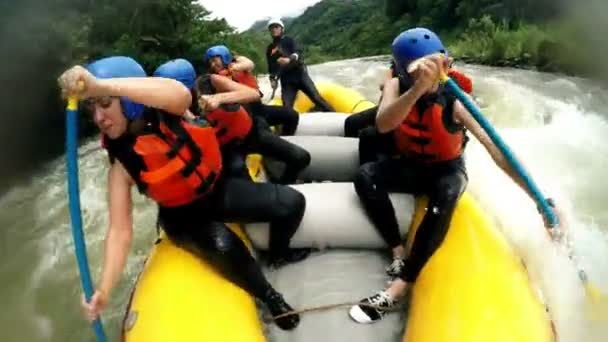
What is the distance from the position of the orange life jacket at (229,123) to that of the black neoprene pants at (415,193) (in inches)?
32.0

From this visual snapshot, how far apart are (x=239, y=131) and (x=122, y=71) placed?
1312mm

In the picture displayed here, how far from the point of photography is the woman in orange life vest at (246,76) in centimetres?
380

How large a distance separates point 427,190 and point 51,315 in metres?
2.59

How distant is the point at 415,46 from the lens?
2449 millimetres

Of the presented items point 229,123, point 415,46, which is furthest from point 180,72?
point 415,46

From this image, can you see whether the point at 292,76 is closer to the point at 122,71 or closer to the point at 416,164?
the point at 416,164

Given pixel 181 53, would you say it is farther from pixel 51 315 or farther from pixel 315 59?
pixel 315 59

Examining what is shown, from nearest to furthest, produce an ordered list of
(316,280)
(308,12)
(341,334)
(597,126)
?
(341,334) < (316,280) < (597,126) < (308,12)

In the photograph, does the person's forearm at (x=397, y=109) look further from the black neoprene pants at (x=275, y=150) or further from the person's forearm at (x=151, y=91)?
the black neoprene pants at (x=275, y=150)

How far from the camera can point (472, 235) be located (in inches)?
102

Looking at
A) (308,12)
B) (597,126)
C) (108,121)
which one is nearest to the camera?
(108,121)

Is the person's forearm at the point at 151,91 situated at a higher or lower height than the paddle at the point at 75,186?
higher

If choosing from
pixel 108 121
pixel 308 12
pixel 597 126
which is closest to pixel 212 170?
pixel 108 121

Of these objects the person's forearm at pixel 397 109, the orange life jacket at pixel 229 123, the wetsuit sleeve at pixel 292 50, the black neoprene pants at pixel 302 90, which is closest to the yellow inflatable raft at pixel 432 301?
the person's forearm at pixel 397 109
